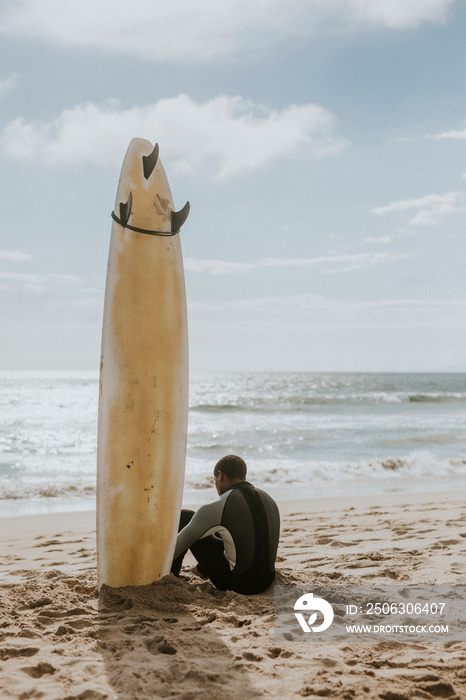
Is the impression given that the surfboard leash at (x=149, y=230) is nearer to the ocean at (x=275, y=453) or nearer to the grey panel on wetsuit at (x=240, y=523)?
the grey panel on wetsuit at (x=240, y=523)

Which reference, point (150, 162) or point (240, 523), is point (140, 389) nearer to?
point (240, 523)

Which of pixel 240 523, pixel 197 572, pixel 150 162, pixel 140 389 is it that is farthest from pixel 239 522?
pixel 150 162

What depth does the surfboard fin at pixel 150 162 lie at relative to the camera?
388 cm

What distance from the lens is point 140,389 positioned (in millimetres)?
3787

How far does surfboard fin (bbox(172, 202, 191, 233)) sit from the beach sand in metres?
2.26

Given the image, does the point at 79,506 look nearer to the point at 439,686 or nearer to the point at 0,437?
the point at 439,686

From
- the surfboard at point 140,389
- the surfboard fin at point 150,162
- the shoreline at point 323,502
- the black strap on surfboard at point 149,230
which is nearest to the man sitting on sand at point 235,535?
the surfboard at point 140,389

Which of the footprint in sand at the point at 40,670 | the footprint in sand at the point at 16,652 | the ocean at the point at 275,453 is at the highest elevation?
the footprint in sand at the point at 40,670

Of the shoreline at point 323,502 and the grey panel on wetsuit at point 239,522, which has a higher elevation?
the grey panel on wetsuit at point 239,522

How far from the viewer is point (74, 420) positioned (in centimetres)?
2227

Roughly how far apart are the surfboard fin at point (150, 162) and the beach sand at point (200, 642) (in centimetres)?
260

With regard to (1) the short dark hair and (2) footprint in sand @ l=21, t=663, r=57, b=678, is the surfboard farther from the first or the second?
(2) footprint in sand @ l=21, t=663, r=57, b=678

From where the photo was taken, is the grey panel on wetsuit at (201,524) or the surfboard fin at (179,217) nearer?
the grey panel on wetsuit at (201,524)

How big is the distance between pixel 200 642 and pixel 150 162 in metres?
2.80
